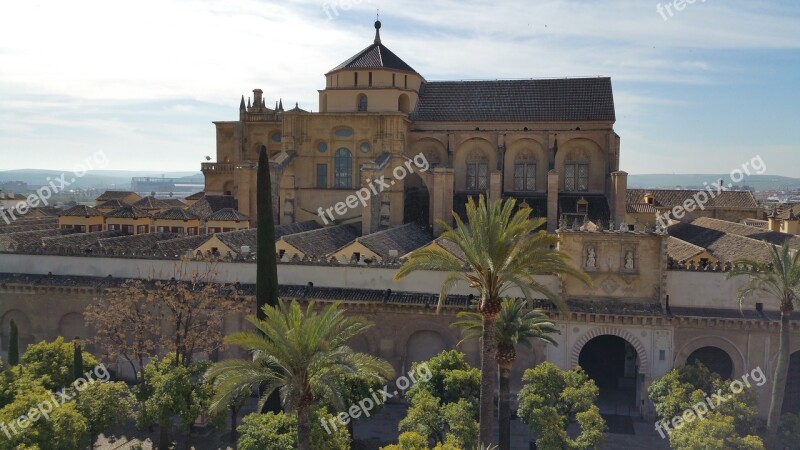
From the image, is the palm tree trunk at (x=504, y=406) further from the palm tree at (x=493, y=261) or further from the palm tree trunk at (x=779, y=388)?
the palm tree trunk at (x=779, y=388)

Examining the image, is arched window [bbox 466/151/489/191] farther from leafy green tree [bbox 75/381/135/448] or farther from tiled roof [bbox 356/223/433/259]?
leafy green tree [bbox 75/381/135/448]

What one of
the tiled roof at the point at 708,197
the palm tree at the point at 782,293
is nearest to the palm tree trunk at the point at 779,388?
the palm tree at the point at 782,293

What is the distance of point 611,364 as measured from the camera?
30.5 metres

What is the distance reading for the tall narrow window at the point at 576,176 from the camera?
39.4m

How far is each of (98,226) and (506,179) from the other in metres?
26.3

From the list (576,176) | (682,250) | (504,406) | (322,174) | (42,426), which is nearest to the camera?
(42,426)

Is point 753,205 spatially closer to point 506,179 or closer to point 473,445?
point 506,179

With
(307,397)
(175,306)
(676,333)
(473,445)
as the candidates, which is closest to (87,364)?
(175,306)

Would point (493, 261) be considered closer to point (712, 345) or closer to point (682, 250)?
point (712, 345)

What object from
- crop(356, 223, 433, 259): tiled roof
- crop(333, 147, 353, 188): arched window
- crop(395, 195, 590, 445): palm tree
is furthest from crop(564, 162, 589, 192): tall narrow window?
crop(395, 195, 590, 445): palm tree

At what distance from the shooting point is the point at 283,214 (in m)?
39.6

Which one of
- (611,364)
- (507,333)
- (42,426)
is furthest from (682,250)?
(42,426)

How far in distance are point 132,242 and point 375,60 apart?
1810 centimetres

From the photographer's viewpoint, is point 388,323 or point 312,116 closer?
point 388,323
